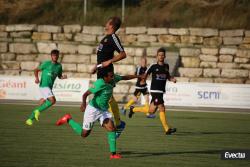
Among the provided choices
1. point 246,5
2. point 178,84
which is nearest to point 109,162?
point 178,84

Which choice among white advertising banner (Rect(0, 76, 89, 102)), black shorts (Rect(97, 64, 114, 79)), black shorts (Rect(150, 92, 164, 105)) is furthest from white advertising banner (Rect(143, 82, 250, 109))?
black shorts (Rect(97, 64, 114, 79))

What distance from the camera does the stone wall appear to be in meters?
36.0

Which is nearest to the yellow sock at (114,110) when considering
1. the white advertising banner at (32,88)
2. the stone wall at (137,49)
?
the white advertising banner at (32,88)

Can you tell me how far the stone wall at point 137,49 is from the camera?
36000 millimetres

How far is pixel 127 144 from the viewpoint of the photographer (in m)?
14.1

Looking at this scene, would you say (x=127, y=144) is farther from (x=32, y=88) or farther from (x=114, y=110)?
(x=32, y=88)

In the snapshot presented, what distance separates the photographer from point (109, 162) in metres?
11.2

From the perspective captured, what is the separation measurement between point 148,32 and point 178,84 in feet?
30.2

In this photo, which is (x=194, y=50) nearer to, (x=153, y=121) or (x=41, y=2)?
(x=41, y=2)

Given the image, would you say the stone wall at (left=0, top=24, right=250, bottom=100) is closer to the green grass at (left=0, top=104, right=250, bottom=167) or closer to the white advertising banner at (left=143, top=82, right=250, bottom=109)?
the white advertising banner at (left=143, top=82, right=250, bottom=109)

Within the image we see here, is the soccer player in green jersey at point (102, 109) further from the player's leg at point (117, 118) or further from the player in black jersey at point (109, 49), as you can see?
the player's leg at point (117, 118)

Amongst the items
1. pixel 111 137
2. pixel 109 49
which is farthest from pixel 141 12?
pixel 111 137

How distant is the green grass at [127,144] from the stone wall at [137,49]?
15.2 m

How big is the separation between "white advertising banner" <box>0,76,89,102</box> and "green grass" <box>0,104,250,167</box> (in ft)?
33.6
